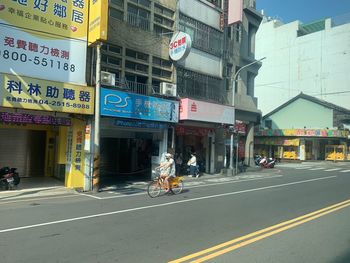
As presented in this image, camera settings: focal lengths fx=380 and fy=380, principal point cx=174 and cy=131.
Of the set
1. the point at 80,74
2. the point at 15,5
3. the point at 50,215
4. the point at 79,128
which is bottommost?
the point at 50,215

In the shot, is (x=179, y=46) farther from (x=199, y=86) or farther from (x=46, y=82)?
(x=46, y=82)

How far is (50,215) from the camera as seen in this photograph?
10.1 m

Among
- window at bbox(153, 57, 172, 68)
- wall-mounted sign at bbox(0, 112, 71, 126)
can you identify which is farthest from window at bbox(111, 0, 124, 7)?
wall-mounted sign at bbox(0, 112, 71, 126)

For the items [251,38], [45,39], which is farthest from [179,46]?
[251,38]

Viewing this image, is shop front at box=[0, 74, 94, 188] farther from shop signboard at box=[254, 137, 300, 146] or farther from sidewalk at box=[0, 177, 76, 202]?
shop signboard at box=[254, 137, 300, 146]

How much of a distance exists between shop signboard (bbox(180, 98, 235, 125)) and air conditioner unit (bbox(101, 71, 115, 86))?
499 cm

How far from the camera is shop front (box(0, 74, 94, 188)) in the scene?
1407 cm

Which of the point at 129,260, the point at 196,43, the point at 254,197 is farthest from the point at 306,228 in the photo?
the point at 196,43

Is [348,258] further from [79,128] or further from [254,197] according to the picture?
[79,128]

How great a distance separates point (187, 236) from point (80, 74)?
10.6 m

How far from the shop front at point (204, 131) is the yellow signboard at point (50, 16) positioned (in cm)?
740

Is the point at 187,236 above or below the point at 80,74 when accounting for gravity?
below

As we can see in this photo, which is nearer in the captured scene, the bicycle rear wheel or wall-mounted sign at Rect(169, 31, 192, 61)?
the bicycle rear wheel

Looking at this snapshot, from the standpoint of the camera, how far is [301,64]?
60625mm
